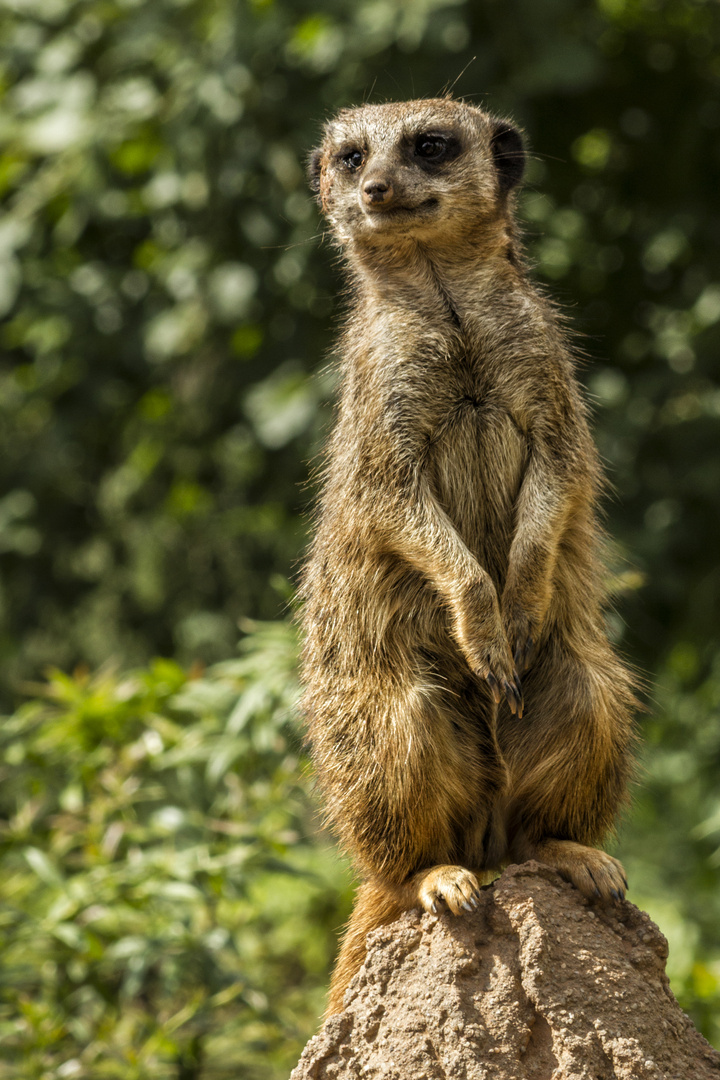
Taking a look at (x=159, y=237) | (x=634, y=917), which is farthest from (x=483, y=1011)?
(x=159, y=237)

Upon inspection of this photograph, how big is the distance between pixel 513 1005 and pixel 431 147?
2.22 m

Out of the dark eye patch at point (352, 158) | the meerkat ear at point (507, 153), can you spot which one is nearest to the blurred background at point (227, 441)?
the meerkat ear at point (507, 153)

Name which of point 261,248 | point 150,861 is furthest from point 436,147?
point 150,861

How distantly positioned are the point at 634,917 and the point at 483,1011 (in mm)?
462

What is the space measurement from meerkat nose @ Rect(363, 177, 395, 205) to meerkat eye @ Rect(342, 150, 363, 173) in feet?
1.25

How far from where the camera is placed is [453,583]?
3008 millimetres

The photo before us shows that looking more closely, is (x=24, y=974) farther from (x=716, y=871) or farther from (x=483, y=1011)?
(x=716, y=871)

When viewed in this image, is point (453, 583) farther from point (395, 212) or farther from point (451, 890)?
point (395, 212)

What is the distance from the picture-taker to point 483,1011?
256 cm

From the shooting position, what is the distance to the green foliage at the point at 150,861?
14.4 ft

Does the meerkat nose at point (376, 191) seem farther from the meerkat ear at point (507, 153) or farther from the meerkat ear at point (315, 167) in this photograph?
the meerkat ear at point (315, 167)

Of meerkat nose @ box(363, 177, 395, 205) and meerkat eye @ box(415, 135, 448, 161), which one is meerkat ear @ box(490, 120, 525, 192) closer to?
meerkat eye @ box(415, 135, 448, 161)

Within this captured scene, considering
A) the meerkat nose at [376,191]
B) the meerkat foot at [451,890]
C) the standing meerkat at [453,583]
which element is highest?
the meerkat nose at [376,191]

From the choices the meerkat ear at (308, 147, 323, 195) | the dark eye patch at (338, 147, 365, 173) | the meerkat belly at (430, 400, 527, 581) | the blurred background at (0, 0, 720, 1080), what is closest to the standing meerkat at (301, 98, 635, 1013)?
the meerkat belly at (430, 400, 527, 581)
